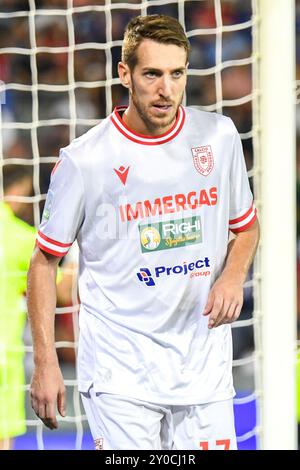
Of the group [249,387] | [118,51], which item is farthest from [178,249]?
[249,387]

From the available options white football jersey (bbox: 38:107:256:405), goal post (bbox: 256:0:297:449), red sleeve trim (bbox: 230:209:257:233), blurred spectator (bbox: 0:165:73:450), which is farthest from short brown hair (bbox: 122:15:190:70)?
blurred spectator (bbox: 0:165:73:450)

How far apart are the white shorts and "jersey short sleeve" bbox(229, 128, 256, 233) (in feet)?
1.04

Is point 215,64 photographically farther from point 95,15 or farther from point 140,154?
point 140,154

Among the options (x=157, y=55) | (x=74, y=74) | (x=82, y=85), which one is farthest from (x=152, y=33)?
(x=74, y=74)

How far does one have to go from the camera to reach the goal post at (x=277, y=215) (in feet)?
5.70

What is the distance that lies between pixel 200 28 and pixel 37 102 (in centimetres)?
39

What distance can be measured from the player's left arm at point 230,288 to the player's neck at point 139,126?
23cm

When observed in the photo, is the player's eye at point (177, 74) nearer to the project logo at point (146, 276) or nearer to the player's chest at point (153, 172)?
the player's chest at point (153, 172)

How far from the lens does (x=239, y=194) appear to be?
1662mm

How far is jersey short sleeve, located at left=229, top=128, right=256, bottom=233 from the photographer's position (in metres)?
1.65

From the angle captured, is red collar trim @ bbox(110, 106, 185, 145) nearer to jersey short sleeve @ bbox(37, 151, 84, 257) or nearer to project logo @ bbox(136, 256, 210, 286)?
jersey short sleeve @ bbox(37, 151, 84, 257)

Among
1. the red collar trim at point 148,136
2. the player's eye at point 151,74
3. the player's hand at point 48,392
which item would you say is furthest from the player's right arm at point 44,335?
the player's eye at point 151,74

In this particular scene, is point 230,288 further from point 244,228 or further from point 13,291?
point 13,291

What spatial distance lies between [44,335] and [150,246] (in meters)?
0.24
